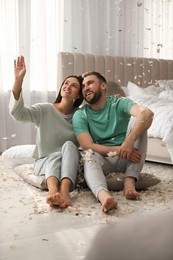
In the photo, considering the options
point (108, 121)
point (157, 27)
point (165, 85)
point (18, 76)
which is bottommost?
point (108, 121)

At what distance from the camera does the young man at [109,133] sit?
1.94 metres

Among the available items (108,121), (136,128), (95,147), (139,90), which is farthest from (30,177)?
(139,90)

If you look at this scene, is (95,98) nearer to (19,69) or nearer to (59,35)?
(19,69)

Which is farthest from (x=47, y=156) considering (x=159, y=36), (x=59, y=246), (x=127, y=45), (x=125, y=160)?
(x=159, y=36)

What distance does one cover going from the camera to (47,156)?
2.09m

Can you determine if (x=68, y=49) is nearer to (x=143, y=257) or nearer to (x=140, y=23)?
(x=140, y=23)

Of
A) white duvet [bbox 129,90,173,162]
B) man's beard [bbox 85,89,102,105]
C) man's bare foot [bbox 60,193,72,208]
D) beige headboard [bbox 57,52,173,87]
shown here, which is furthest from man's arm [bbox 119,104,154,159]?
beige headboard [bbox 57,52,173,87]

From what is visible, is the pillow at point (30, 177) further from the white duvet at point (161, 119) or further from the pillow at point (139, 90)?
the pillow at point (139, 90)

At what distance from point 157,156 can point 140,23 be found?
184cm

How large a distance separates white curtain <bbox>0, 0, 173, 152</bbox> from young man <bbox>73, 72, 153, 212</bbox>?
161 centimetres

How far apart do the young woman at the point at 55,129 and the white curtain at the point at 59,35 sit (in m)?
1.52

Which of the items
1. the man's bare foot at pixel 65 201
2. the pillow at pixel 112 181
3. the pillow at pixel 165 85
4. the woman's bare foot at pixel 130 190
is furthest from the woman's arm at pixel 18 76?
the pillow at pixel 165 85

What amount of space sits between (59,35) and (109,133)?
1.97 m

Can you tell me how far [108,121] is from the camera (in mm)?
2145
